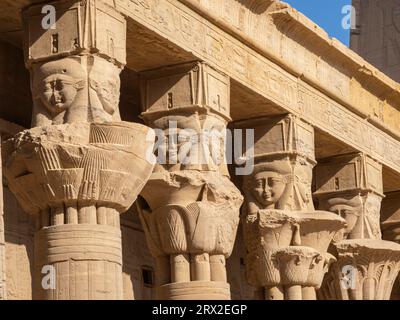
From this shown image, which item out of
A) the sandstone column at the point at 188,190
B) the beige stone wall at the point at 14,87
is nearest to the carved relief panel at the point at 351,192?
the sandstone column at the point at 188,190

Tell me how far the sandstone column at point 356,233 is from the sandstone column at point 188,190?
3919 millimetres

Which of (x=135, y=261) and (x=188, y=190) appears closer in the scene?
(x=188, y=190)

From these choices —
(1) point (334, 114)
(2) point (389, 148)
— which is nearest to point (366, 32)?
(2) point (389, 148)

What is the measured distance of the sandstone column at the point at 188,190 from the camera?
14.8m

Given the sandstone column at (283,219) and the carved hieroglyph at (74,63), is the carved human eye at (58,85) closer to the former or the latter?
the carved hieroglyph at (74,63)

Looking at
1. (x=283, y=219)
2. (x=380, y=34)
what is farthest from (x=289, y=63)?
(x=380, y=34)

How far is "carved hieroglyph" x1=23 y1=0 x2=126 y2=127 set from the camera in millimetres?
12914

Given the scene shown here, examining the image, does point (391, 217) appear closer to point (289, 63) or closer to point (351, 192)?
point (351, 192)

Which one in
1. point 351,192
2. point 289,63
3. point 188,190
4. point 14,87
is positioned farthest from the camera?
point 351,192

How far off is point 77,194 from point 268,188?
4.84 meters

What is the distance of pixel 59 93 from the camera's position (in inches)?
508

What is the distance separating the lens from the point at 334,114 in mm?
18797

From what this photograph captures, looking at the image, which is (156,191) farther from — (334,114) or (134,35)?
(334,114)
